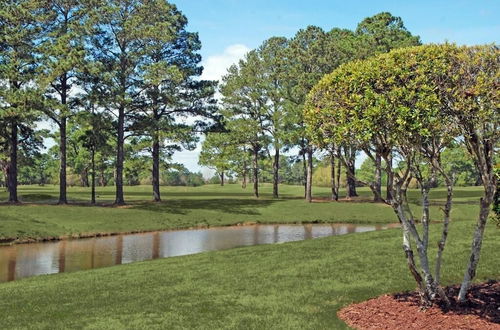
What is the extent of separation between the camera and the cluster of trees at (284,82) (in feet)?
170

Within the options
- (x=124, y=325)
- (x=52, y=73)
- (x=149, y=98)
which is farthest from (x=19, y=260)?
(x=149, y=98)

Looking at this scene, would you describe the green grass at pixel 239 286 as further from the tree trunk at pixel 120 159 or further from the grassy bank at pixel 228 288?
the tree trunk at pixel 120 159

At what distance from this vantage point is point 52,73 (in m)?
40.4

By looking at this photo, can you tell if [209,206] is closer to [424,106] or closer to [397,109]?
[397,109]

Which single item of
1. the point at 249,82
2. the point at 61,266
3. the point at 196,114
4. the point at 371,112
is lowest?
the point at 61,266

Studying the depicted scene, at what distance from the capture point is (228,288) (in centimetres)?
1522

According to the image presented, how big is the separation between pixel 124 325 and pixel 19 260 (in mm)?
16704

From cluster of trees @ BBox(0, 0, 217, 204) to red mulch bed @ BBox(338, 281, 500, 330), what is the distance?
118 feet

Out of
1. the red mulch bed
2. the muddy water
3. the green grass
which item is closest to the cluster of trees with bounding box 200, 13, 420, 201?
the muddy water

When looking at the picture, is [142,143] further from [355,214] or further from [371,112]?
[371,112]

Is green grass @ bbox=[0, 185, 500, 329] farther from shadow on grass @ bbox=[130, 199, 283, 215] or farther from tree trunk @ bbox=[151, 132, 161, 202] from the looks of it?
tree trunk @ bbox=[151, 132, 161, 202]

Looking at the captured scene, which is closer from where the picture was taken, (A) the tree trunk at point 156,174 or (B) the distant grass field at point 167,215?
(B) the distant grass field at point 167,215

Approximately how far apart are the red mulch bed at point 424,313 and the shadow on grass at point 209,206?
107ft

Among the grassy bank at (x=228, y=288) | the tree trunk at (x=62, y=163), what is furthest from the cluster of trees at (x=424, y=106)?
the tree trunk at (x=62, y=163)
